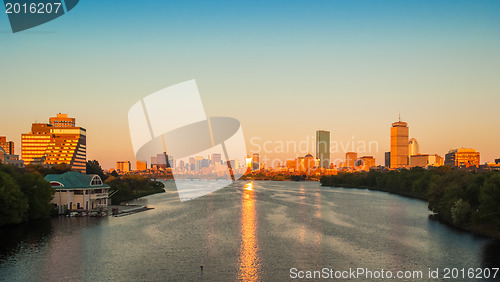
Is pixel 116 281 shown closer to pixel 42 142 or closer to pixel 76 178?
pixel 76 178

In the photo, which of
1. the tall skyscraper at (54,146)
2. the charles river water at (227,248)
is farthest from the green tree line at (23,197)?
the tall skyscraper at (54,146)

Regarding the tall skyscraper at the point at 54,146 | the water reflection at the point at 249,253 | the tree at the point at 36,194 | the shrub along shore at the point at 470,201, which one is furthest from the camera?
the tall skyscraper at the point at 54,146

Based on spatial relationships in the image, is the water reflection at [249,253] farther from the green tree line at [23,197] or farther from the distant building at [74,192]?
the green tree line at [23,197]

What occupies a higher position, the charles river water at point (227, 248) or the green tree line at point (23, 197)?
the green tree line at point (23, 197)

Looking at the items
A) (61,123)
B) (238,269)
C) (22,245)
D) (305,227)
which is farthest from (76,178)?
(61,123)
